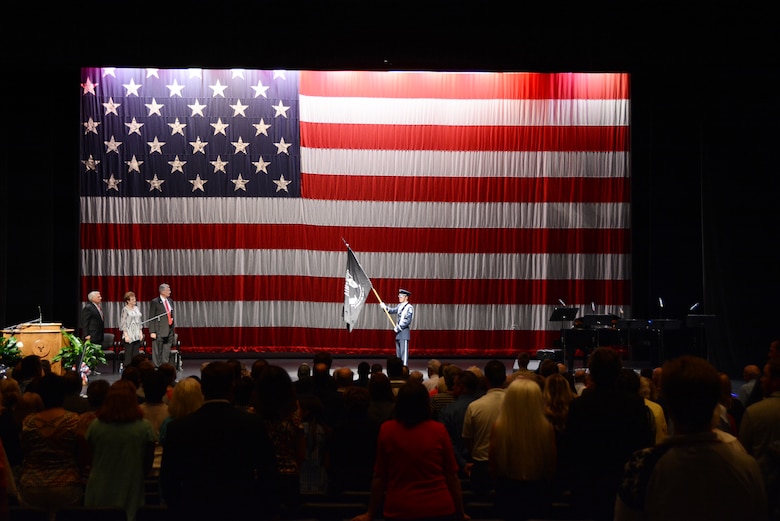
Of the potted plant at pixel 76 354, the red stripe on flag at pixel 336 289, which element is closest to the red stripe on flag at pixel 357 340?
the red stripe on flag at pixel 336 289

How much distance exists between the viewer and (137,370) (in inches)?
254

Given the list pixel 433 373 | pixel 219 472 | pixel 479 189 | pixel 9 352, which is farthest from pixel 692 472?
pixel 479 189

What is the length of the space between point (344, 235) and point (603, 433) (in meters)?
13.6

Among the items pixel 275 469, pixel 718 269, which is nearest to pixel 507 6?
pixel 718 269

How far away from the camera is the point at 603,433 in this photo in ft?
12.8

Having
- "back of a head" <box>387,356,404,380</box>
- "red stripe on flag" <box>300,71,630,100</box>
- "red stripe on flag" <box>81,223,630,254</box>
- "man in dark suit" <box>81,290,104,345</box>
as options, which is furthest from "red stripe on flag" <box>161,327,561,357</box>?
"back of a head" <box>387,356,404,380</box>

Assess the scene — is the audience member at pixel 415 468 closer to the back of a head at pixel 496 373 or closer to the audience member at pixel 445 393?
the back of a head at pixel 496 373

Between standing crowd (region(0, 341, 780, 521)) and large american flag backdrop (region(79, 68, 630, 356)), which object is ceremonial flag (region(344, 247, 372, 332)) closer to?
large american flag backdrop (region(79, 68, 630, 356))

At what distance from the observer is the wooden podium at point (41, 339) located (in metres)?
11.8

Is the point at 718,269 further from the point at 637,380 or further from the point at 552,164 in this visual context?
the point at 637,380

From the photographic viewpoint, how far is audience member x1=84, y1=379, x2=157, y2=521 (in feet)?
12.9

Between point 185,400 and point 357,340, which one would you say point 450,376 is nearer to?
Result: point 185,400

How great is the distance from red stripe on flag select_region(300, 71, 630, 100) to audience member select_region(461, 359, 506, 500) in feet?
42.3

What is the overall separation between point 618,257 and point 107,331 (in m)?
9.98
